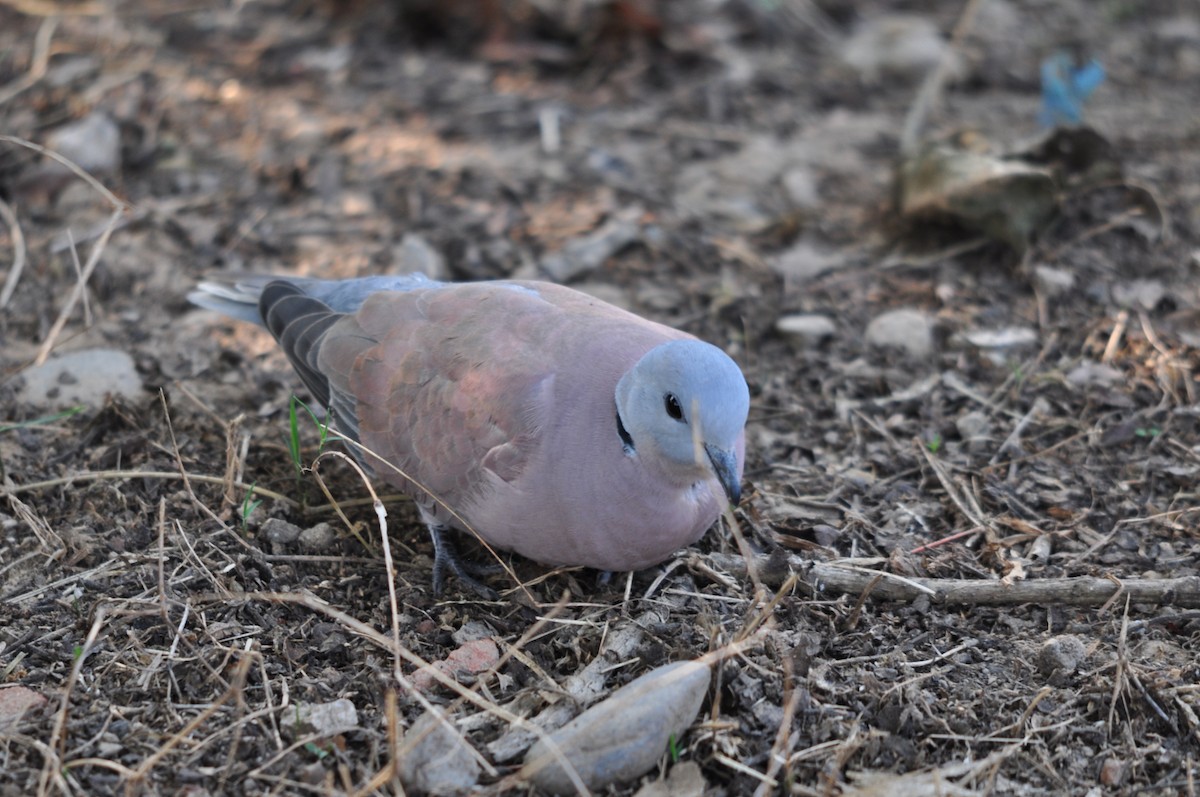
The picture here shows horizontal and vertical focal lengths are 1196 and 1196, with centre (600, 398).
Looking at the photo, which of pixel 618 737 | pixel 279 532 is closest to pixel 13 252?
pixel 279 532

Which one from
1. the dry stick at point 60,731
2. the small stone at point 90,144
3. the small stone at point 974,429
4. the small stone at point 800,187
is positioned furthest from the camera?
the small stone at point 800,187

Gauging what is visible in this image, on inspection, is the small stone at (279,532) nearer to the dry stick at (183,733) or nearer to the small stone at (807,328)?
the dry stick at (183,733)

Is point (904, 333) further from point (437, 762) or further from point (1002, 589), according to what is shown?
point (437, 762)

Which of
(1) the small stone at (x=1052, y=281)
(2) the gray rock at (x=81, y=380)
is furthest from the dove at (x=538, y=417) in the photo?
(1) the small stone at (x=1052, y=281)

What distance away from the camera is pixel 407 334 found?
3188 millimetres

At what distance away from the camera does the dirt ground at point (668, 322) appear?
8.29 ft

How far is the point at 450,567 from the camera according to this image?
122 inches

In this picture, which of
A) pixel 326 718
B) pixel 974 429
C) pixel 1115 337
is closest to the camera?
pixel 326 718

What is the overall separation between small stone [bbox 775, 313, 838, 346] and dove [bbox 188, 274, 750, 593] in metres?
1.02

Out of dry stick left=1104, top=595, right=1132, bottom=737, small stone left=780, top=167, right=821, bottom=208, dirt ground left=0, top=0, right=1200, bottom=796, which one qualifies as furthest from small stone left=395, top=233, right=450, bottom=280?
dry stick left=1104, top=595, right=1132, bottom=737

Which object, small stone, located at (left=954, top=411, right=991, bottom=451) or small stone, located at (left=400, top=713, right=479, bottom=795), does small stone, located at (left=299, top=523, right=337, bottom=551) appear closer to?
small stone, located at (left=400, top=713, right=479, bottom=795)

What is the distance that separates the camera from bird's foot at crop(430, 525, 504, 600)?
119 inches

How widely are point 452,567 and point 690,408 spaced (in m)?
0.89

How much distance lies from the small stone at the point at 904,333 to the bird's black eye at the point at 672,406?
61.5 inches
